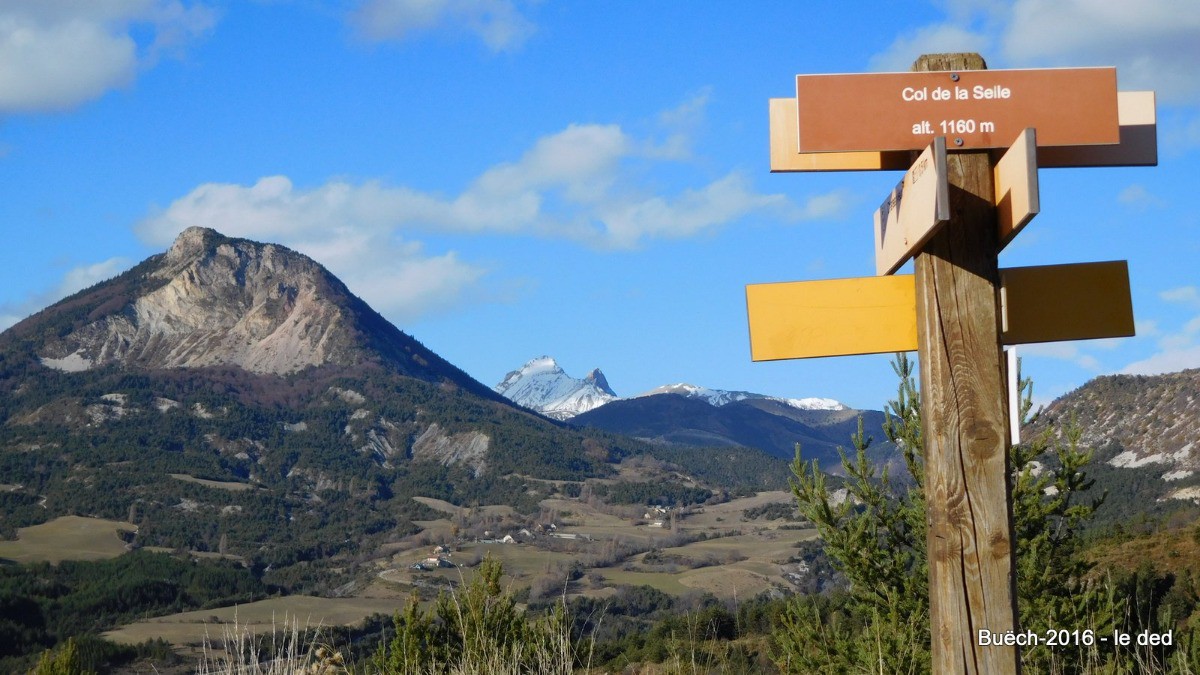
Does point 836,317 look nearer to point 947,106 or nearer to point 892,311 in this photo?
point 892,311

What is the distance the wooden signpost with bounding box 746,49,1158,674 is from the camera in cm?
331

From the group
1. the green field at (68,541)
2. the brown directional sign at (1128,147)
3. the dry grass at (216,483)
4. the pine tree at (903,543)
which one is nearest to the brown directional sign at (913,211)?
the brown directional sign at (1128,147)

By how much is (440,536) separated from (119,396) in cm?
7120

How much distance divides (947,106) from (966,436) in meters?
1.00

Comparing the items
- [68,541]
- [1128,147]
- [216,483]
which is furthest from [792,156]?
[216,483]

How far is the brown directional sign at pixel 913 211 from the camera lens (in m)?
3.22

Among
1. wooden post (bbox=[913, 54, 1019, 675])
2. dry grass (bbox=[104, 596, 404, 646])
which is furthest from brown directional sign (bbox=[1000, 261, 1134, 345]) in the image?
dry grass (bbox=[104, 596, 404, 646])

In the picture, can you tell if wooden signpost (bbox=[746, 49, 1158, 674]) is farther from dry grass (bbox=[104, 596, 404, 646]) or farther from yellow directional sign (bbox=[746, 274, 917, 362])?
dry grass (bbox=[104, 596, 404, 646])

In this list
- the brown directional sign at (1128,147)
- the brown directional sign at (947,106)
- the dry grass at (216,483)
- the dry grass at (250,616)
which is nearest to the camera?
the brown directional sign at (947,106)

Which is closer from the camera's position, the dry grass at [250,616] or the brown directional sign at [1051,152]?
the brown directional sign at [1051,152]

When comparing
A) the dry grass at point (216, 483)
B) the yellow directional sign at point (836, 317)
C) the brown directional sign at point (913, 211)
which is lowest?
the yellow directional sign at point (836, 317)

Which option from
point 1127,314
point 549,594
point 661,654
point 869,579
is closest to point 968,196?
point 1127,314

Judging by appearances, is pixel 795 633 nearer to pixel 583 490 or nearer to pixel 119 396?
pixel 583 490

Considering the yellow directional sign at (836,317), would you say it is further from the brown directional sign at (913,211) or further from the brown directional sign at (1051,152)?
the brown directional sign at (1051,152)
